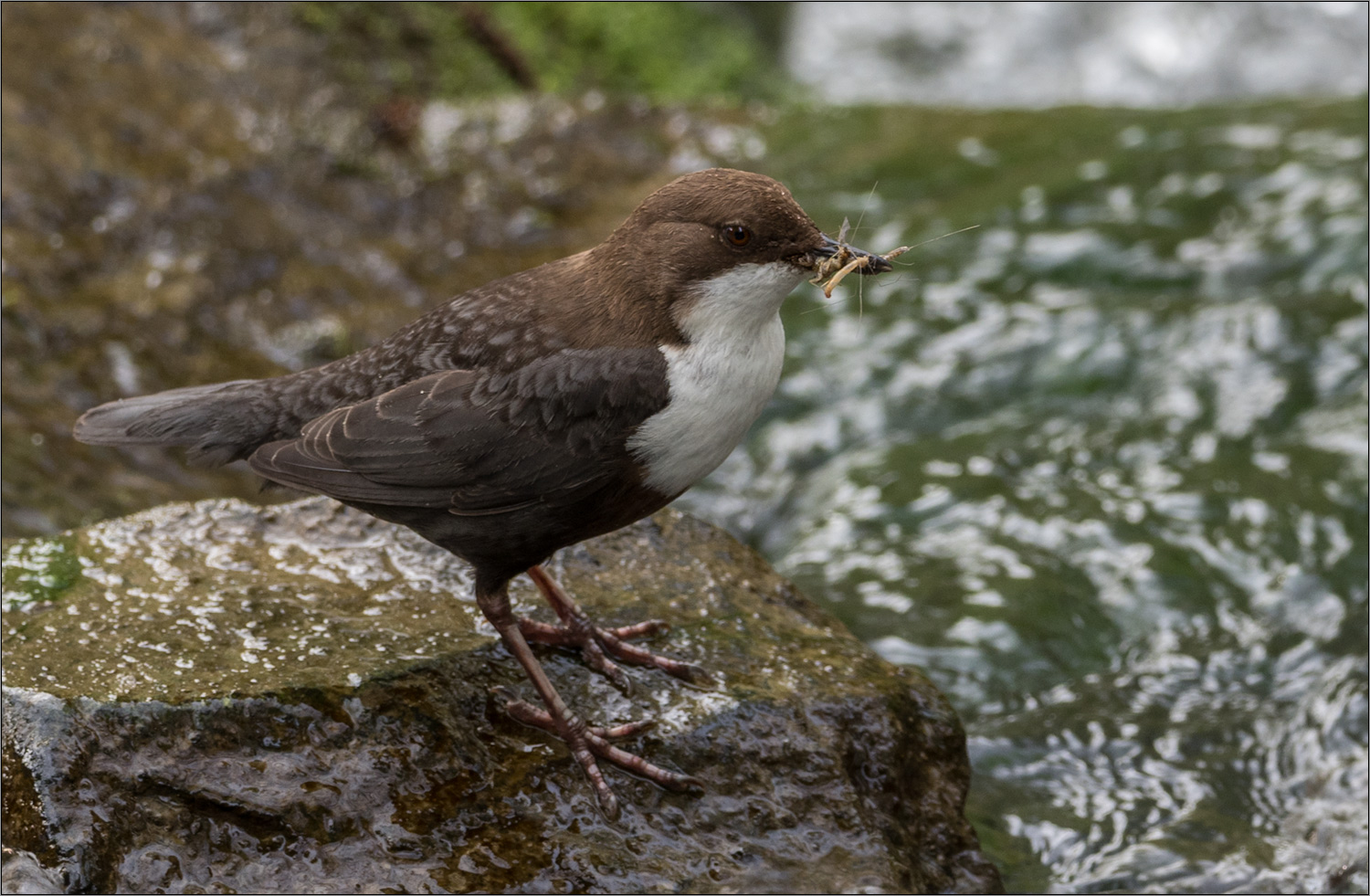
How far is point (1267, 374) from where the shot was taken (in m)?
5.60

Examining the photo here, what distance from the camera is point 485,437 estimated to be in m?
2.92

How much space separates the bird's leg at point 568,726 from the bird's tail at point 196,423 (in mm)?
748

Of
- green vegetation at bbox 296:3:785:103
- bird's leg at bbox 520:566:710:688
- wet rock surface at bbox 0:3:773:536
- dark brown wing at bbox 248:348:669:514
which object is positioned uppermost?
green vegetation at bbox 296:3:785:103

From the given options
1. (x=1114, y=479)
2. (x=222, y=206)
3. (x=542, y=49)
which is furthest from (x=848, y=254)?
(x=542, y=49)

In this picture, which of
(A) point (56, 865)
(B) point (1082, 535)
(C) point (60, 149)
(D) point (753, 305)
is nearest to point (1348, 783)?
(B) point (1082, 535)

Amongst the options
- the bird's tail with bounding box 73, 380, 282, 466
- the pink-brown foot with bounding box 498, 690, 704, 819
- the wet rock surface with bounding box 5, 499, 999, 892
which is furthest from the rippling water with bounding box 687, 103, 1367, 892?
the bird's tail with bounding box 73, 380, 282, 466

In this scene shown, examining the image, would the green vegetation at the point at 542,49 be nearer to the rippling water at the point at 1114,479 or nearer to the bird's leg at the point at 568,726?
the rippling water at the point at 1114,479

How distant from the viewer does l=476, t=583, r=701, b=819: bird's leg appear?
2.81 metres

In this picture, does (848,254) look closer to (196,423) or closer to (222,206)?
(196,423)

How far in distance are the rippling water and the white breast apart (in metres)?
0.59

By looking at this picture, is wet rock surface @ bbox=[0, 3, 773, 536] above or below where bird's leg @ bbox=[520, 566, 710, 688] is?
above

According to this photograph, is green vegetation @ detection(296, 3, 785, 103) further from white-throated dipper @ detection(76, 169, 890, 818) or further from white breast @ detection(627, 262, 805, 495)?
white breast @ detection(627, 262, 805, 495)

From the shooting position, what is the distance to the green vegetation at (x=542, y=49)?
792 centimetres

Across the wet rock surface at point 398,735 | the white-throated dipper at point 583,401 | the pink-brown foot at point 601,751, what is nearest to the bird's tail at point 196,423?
the white-throated dipper at point 583,401
